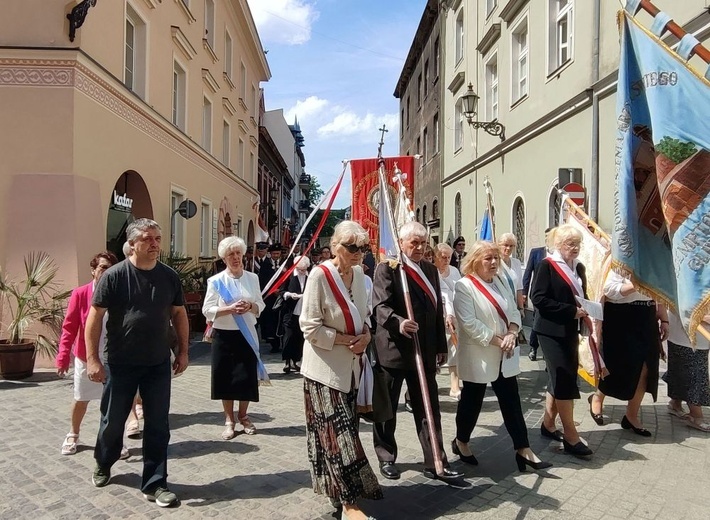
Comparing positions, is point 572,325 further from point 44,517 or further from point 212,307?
point 44,517

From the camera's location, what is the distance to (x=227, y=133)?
66.3 feet

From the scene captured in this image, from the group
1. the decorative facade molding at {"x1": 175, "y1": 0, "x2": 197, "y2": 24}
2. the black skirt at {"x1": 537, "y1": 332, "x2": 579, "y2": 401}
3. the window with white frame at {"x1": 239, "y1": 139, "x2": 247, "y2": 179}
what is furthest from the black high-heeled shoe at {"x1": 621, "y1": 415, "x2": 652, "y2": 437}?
the window with white frame at {"x1": 239, "y1": 139, "x2": 247, "y2": 179}

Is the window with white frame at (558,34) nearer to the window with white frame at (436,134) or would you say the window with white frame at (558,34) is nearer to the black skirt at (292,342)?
the black skirt at (292,342)

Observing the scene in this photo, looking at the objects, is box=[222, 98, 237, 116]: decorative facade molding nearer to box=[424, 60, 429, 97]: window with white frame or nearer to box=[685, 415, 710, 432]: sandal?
box=[424, 60, 429, 97]: window with white frame

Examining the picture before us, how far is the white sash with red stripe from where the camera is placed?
427cm

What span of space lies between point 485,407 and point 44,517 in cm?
447

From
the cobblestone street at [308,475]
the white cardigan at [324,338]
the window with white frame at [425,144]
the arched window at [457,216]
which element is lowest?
the cobblestone street at [308,475]

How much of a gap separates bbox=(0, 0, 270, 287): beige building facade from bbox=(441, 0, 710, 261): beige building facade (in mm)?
8564

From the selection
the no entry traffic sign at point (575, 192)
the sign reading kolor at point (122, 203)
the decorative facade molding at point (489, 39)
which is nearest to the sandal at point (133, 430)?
the sign reading kolor at point (122, 203)

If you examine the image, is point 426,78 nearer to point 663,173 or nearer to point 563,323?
point 563,323

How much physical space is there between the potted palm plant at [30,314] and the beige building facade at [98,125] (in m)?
0.26

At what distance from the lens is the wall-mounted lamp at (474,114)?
14742 mm

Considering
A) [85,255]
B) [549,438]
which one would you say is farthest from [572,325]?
[85,255]

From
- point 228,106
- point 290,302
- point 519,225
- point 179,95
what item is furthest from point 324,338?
point 228,106
